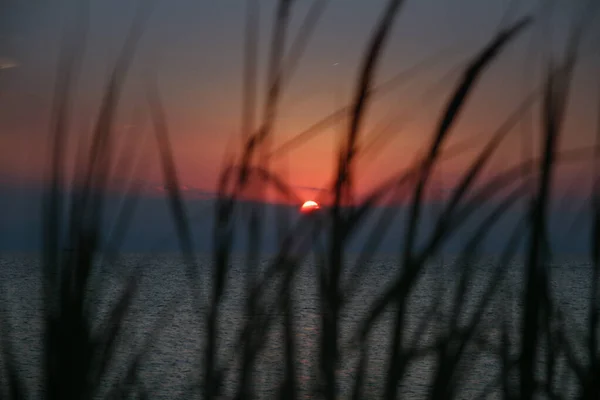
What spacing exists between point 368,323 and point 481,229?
114 mm

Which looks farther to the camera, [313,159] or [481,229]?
[313,159]

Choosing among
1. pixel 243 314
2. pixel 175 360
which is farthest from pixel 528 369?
pixel 175 360

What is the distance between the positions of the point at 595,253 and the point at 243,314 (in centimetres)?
30

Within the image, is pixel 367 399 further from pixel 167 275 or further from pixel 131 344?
pixel 167 275

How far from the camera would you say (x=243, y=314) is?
574 millimetres

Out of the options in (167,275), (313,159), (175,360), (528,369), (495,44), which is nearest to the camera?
(495,44)

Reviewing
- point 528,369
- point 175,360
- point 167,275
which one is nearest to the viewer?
point 528,369

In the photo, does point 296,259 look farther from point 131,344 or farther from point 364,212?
point 131,344

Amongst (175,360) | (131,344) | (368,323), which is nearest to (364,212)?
(368,323)

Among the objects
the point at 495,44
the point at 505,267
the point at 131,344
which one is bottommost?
the point at 131,344

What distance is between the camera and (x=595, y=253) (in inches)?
23.1

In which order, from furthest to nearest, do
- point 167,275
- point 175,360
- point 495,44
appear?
point 167,275
point 175,360
point 495,44

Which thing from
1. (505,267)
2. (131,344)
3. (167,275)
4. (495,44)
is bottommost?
(167,275)

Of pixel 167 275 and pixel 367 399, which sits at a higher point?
pixel 367 399
